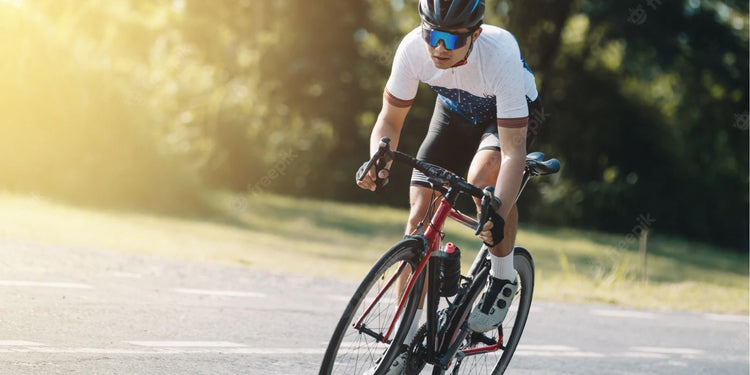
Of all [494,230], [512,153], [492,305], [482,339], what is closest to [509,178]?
[512,153]

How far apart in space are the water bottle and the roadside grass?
6682mm

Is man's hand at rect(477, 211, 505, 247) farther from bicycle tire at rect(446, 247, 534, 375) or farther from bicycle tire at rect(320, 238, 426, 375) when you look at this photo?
bicycle tire at rect(446, 247, 534, 375)

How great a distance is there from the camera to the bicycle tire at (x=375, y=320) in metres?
4.53

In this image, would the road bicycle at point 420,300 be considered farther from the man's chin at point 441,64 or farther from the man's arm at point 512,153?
the man's chin at point 441,64

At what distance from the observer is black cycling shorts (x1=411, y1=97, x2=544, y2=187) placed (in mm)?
5484

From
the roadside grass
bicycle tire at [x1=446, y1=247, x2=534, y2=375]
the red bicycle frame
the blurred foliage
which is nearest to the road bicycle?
the red bicycle frame

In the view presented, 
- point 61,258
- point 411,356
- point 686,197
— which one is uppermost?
point 411,356

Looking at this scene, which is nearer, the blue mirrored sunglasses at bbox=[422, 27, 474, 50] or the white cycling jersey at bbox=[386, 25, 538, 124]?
the blue mirrored sunglasses at bbox=[422, 27, 474, 50]

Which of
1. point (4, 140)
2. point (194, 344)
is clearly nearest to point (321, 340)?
point (194, 344)

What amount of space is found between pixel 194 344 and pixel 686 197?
1002 inches

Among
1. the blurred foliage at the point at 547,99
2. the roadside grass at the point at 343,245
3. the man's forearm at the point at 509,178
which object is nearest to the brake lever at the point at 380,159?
the man's forearm at the point at 509,178

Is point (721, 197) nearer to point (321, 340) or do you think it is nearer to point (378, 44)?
point (378, 44)

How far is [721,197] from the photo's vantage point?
1179 inches

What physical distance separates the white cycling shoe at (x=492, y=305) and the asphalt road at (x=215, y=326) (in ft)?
3.70
